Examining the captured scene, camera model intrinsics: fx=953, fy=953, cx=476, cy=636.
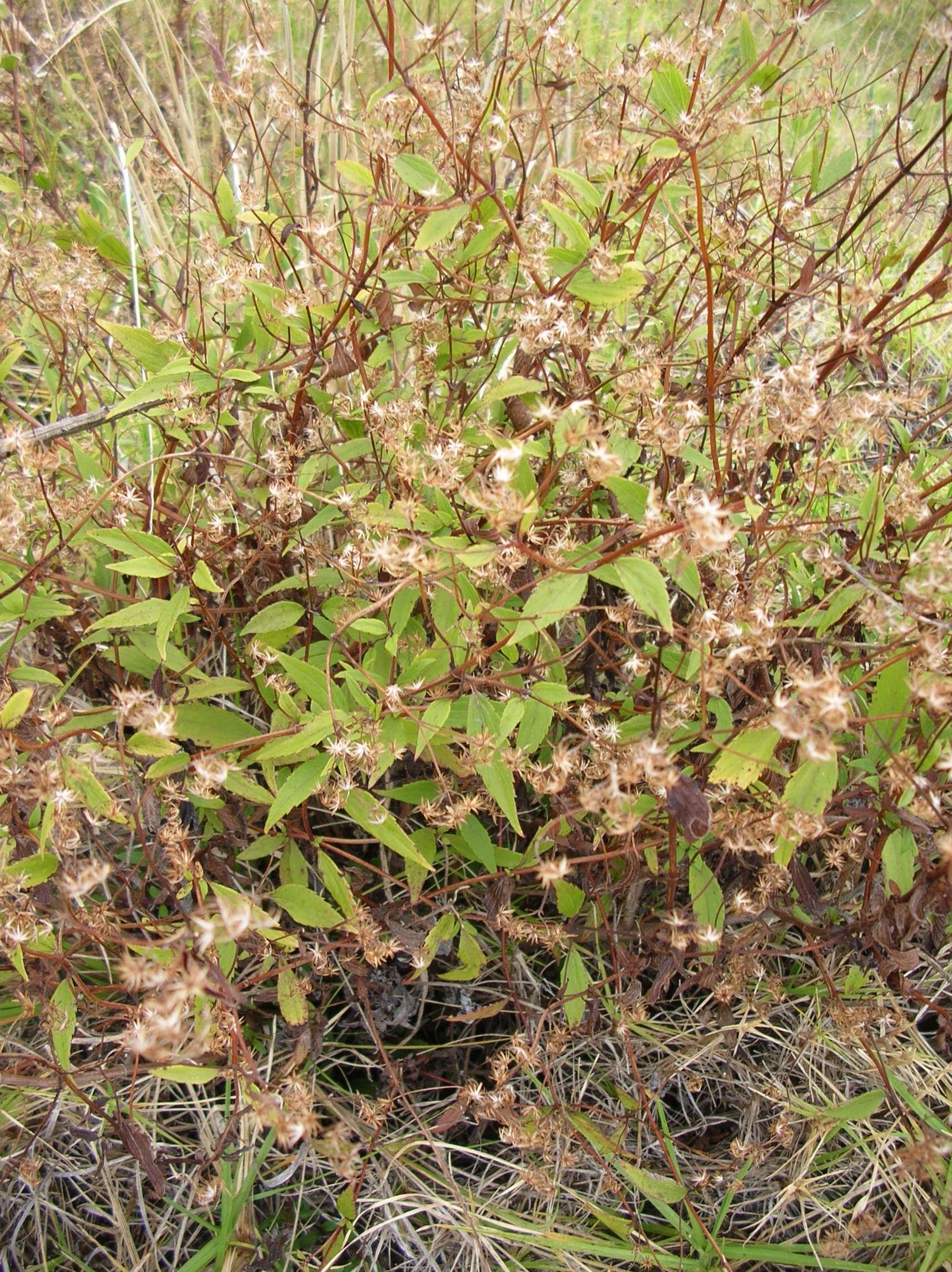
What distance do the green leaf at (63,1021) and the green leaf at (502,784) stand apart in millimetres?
658

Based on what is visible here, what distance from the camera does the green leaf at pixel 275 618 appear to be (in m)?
1.40

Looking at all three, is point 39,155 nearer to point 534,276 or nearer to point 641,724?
point 534,276

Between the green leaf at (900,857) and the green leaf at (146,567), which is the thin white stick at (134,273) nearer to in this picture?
the green leaf at (146,567)

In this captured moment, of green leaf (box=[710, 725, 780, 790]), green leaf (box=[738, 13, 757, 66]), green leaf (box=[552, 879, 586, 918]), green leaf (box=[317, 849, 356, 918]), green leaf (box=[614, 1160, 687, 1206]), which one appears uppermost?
green leaf (box=[738, 13, 757, 66])

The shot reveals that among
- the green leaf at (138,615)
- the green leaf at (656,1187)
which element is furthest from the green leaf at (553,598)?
the green leaf at (656,1187)

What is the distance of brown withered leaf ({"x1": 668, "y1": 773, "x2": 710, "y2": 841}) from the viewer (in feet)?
3.60

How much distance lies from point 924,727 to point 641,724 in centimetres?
39

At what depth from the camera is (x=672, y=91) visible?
49.3 inches

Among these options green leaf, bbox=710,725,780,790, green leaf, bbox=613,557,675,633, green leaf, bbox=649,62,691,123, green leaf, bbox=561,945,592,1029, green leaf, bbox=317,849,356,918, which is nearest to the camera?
green leaf, bbox=613,557,675,633

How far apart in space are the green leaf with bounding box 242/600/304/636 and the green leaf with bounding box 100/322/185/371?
40cm

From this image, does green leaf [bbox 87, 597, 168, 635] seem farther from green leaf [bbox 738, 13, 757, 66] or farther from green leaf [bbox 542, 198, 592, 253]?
green leaf [bbox 738, 13, 757, 66]

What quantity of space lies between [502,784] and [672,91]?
36.9 inches

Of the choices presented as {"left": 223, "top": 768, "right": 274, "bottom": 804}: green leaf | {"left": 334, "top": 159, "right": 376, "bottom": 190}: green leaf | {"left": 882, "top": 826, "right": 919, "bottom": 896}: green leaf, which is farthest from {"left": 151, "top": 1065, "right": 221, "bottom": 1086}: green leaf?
{"left": 334, "top": 159, "right": 376, "bottom": 190}: green leaf

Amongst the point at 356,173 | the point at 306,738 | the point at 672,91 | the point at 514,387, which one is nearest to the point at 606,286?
the point at 514,387
